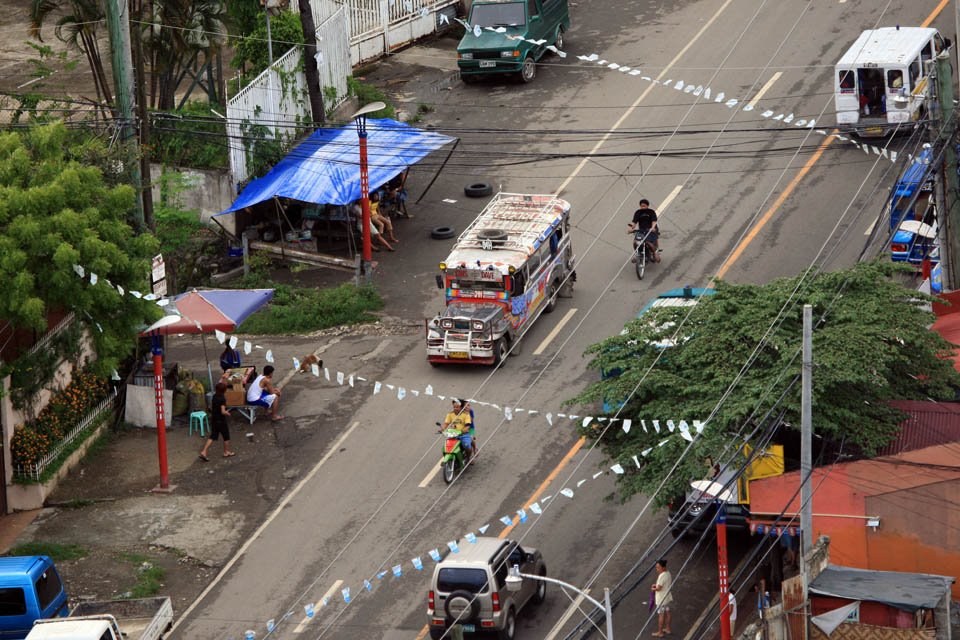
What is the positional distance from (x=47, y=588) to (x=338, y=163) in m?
17.0

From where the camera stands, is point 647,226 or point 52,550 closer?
point 52,550

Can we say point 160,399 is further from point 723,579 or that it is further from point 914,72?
point 914,72

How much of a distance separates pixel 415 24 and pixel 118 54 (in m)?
20.8

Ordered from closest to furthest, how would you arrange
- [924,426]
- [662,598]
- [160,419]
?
[662,598], [924,426], [160,419]

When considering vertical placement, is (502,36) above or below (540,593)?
above

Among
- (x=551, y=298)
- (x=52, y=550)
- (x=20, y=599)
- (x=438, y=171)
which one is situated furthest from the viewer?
(x=438, y=171)

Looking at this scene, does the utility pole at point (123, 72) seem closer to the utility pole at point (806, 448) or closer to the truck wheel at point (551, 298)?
the truck wheel at point (551, 298)

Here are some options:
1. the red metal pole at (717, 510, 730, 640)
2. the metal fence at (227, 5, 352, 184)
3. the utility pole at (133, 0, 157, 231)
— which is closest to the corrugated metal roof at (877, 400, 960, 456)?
the red metal pole at (717, 510, 730, 640)

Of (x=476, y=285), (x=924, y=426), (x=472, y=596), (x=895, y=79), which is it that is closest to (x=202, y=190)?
(x=476, y=285)

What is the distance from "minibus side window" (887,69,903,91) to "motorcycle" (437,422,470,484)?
17021 mm

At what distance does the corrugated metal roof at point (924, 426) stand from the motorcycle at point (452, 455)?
8339mm

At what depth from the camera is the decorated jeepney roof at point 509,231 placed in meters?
36.8

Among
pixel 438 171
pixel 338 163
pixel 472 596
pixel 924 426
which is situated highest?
pixel 338 163

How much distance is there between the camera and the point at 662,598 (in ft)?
91.1
